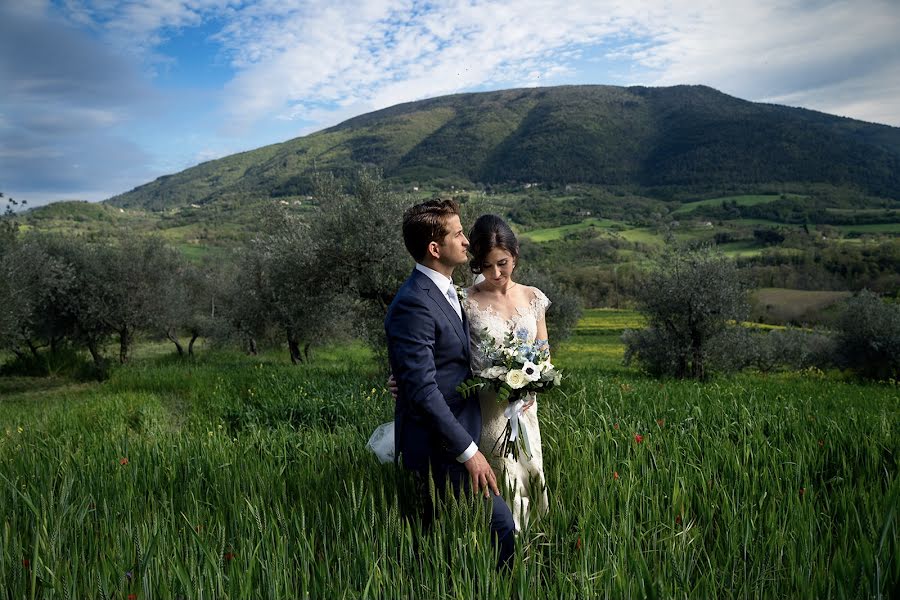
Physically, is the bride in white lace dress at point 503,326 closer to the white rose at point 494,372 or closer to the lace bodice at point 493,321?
the lace bodice at point 493,321

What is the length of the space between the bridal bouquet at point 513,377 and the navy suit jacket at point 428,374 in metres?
0.14

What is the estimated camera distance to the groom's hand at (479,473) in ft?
9.47

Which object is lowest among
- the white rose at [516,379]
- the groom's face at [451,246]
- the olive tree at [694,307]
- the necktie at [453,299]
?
the olive tree at [694,307]

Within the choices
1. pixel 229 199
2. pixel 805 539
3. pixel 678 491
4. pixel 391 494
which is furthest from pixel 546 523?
pixel 229 199

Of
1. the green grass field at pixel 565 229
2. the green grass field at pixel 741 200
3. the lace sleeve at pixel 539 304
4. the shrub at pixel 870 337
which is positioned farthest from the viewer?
the green grass field at pixel 741 200

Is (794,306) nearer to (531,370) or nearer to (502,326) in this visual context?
(502,326)

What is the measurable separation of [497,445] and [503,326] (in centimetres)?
78

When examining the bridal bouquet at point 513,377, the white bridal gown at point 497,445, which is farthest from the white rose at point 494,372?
the white bridal gown at point 497,445

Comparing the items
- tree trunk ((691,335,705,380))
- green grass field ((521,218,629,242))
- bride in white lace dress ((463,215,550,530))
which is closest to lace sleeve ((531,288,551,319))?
bride in white lace dress ((463,215,550,530))

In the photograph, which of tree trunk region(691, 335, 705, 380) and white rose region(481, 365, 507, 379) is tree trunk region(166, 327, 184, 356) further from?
white rose region(481, 365, 507, 379)

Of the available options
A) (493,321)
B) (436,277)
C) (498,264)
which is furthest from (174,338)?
(436,277)

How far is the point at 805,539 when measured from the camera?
2.57m

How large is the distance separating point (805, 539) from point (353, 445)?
11.6ft

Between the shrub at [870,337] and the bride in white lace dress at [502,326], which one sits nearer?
the bride in white lace dress at [502,326]
